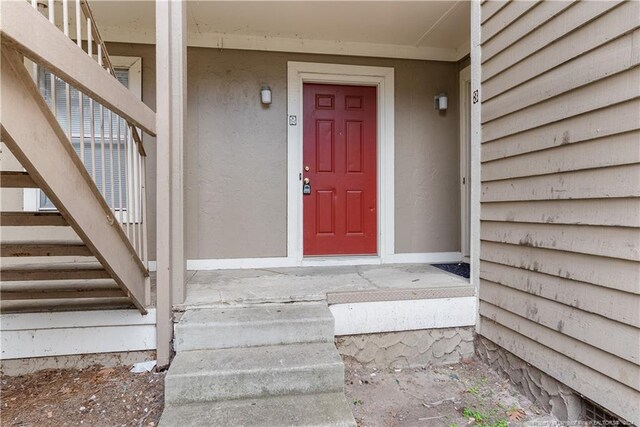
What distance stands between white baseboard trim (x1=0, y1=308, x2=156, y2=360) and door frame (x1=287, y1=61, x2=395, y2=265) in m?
1.49

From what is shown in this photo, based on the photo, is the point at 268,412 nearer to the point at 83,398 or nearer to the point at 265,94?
the point at 83,398

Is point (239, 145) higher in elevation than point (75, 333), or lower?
higher

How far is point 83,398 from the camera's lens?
1.94 metres

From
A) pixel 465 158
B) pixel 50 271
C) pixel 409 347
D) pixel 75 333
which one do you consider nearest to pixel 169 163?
pixel 50 271

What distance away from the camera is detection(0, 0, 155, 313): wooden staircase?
1.10 m

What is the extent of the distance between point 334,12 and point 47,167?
247 cm

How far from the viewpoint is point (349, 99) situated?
352 centimetres

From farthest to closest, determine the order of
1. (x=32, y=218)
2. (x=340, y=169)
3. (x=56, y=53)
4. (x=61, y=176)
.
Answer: (x=340, y=169)
(x=32, y=218)
(x=61, y=176)
(x=56, y=53)

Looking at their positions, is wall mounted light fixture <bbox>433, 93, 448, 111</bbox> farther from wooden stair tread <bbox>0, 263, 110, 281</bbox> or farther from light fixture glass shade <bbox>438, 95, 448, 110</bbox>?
wooden stair tread <bbox>0, 263, 110, 281</bbox>

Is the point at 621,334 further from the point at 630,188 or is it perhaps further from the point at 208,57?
the point at 208,57

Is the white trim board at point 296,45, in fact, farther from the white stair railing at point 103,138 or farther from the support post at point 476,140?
the support post at point 476,140

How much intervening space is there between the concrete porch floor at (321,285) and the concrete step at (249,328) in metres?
0.15

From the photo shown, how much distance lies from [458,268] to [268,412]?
2.31 meters

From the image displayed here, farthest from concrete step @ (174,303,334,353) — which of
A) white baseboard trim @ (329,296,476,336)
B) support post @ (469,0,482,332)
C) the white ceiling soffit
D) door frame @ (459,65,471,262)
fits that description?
the white ceiling soffit
